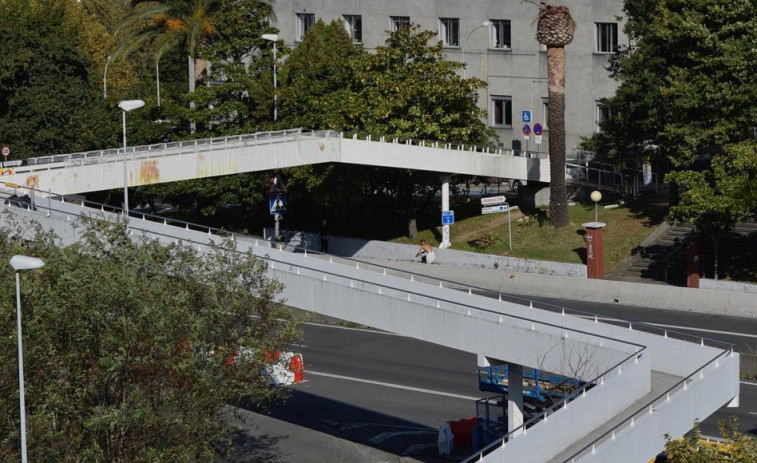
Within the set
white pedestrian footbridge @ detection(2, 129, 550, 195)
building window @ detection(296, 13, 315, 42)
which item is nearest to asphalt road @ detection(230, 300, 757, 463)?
white pedestrian footbridge @ detection(2, 129, 550, 195)

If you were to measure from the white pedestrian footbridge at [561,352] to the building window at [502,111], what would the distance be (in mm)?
41744

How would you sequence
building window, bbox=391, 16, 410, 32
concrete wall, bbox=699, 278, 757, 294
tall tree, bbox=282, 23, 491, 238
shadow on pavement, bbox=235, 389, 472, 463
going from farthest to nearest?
building window, bbox=391, 16, 410, 32 < tall tree, bbox=282, 23, 491, 238 < concrete wall, bbox=699, 278, 757, 294 < shadow on pavement, bbox=235, 389, 472, 463

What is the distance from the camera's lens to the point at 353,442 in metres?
32.1

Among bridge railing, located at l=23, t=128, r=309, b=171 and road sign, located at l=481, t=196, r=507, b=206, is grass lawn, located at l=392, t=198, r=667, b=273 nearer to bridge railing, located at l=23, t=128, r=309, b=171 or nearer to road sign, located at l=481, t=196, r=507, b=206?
road sign, located at l=481, t=196, r=507, b=206

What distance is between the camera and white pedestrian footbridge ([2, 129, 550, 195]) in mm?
43625

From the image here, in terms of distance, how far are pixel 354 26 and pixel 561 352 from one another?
52.3 meters

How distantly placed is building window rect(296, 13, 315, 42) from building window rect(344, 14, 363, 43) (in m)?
2.54

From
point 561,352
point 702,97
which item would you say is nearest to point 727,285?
point 702,97

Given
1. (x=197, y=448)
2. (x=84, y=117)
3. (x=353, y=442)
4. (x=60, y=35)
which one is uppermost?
(x=60, y=35)

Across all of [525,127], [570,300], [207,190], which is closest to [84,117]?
[207,190]

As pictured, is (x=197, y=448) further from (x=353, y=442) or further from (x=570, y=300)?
(x=570, y=300)

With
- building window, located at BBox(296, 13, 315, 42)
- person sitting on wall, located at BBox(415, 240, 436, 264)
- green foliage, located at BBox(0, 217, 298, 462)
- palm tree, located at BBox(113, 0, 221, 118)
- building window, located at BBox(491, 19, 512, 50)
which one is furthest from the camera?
building window, located at BBox(296, 13, 315, 42)

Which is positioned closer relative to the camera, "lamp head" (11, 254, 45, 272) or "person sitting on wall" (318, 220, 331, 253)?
"lamp head" (11, 254, 45, 272)

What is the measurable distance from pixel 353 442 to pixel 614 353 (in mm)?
9405
